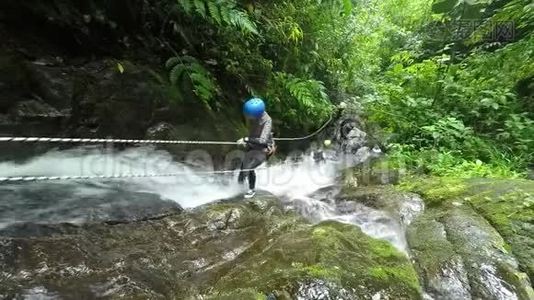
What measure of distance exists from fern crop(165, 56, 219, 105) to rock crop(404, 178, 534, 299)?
11.5ft

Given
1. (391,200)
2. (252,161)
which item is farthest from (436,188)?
(252,161)

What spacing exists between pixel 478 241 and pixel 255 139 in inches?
119

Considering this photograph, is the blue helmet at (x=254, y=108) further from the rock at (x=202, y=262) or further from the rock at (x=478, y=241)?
the rock at (x=478, y=241)

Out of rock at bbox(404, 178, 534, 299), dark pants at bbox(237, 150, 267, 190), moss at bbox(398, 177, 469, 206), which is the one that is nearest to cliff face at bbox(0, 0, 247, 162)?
dark pants at bbox(237, 150, 267, 190)

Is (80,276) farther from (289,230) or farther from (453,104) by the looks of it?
(453,104)

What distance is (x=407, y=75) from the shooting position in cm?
1120

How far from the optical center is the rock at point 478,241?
3.53 m

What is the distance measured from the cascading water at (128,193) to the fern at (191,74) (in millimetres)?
1143

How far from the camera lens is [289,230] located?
452 cm

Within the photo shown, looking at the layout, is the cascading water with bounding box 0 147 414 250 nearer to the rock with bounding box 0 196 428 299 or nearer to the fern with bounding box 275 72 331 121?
the rock with bounding box 0 196 428 299

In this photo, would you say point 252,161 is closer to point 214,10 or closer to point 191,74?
point 191,74

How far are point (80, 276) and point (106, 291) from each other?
0.30m

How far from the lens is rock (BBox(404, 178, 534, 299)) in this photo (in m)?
3.53

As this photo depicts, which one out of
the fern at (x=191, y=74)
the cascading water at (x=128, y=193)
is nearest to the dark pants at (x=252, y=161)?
the cascading water at (x=128, y=193)
